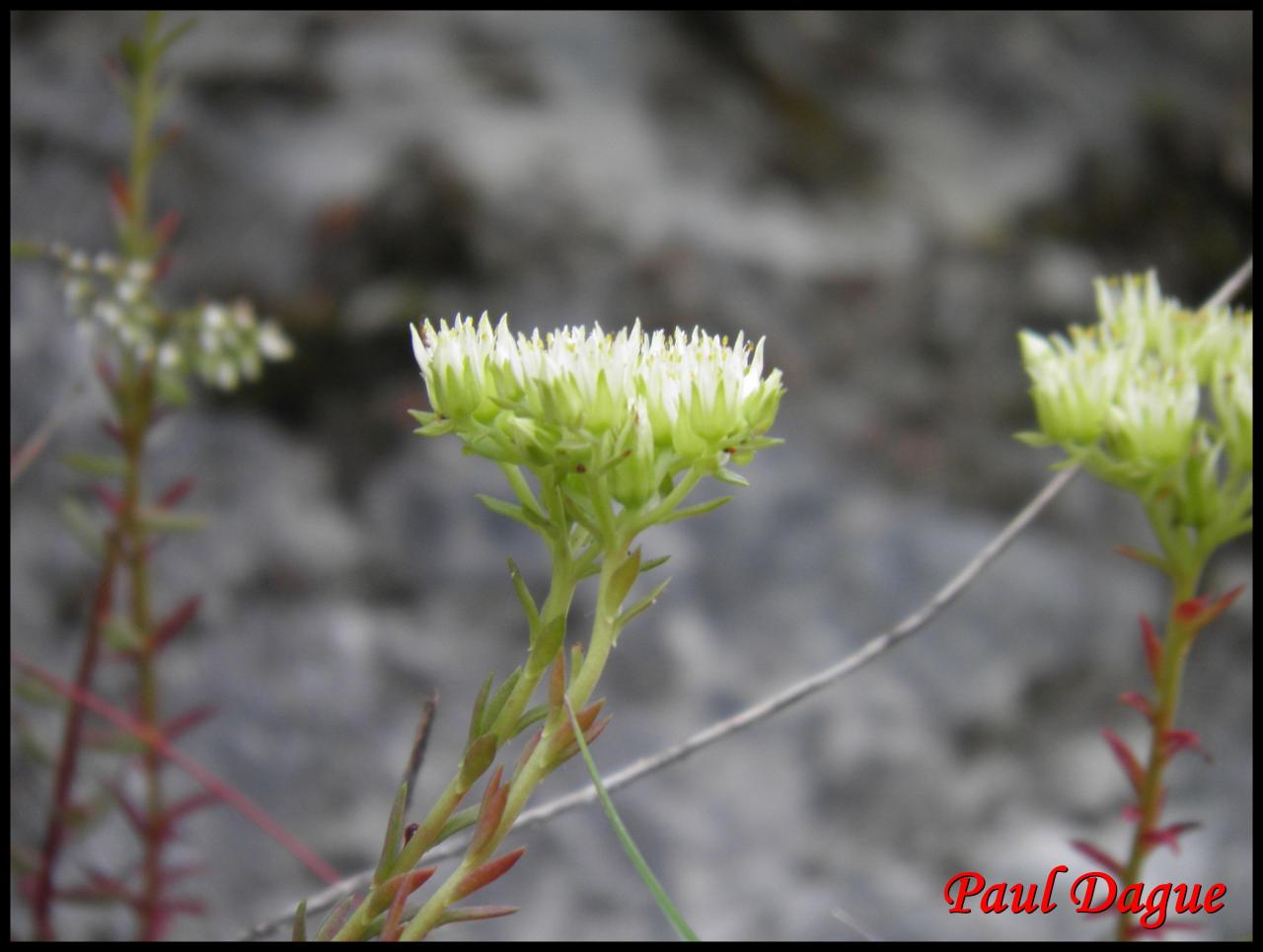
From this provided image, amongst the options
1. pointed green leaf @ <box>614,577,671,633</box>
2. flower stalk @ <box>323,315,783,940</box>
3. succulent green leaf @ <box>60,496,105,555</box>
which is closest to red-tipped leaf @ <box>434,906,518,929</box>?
flower stalk @ <box>323,315,783,940</box>

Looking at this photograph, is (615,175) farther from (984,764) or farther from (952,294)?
(984,764)

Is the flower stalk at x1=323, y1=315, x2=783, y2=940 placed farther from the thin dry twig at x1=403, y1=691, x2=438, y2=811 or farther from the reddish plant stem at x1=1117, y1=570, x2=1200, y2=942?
the reddish plant stem at x1=1117, y1=570, x2=1200, y2=942

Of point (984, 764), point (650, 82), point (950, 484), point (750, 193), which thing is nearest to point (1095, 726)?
point (984, 764)

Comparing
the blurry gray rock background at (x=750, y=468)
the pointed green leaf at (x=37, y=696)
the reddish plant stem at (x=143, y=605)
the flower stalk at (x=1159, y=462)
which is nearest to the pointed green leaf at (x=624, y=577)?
the flower stalk at (x=1159, y=462)

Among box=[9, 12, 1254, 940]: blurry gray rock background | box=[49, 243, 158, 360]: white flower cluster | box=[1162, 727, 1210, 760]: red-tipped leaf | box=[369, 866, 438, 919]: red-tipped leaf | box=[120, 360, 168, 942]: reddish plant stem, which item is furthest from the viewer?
box=[9, 12, 1254, 940]: blurry gray rock background

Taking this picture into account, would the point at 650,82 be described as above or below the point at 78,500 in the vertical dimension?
above

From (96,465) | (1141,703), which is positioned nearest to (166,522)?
(96,465)
